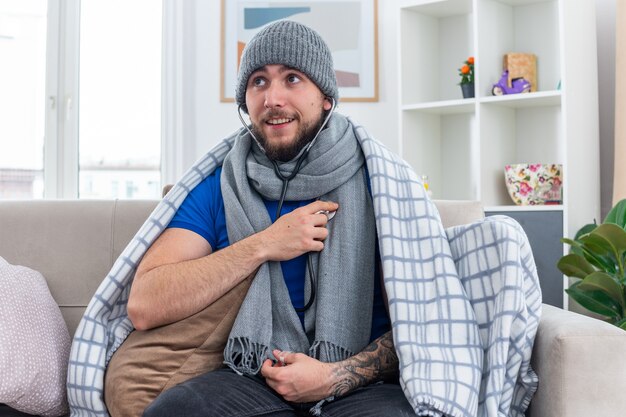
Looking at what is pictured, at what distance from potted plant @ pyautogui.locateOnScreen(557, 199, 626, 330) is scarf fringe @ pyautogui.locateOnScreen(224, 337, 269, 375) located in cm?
133

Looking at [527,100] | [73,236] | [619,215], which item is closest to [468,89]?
[527,100]

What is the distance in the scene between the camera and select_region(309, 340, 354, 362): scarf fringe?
1542mm

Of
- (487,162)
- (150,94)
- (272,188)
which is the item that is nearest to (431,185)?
(487,162)

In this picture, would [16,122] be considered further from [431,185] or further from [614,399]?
[614,399]

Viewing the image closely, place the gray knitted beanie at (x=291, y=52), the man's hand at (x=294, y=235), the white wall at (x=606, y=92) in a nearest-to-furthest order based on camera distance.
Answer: the man's hand at (x=294, y=235) → the gray knitted beanie at (x=291, y=52) → the white wall at (x=606, y=92)

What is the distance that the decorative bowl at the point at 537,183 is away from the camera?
295cm

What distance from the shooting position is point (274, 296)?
1637 mm

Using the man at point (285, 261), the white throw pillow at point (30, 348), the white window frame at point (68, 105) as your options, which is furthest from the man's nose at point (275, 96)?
the white window frame at point (68, 105)

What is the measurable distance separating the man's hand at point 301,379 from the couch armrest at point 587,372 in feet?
1.42

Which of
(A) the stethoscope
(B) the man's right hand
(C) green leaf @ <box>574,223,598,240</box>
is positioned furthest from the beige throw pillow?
(C) green leaf @ <box>574,223,598,240</box>

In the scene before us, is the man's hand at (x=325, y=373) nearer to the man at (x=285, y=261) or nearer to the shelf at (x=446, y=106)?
the man at (x=285, y=261)

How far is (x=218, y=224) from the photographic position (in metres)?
1.75

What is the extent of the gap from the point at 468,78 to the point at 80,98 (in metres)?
1.97

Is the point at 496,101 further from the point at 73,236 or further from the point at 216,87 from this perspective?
the point at 73,236
